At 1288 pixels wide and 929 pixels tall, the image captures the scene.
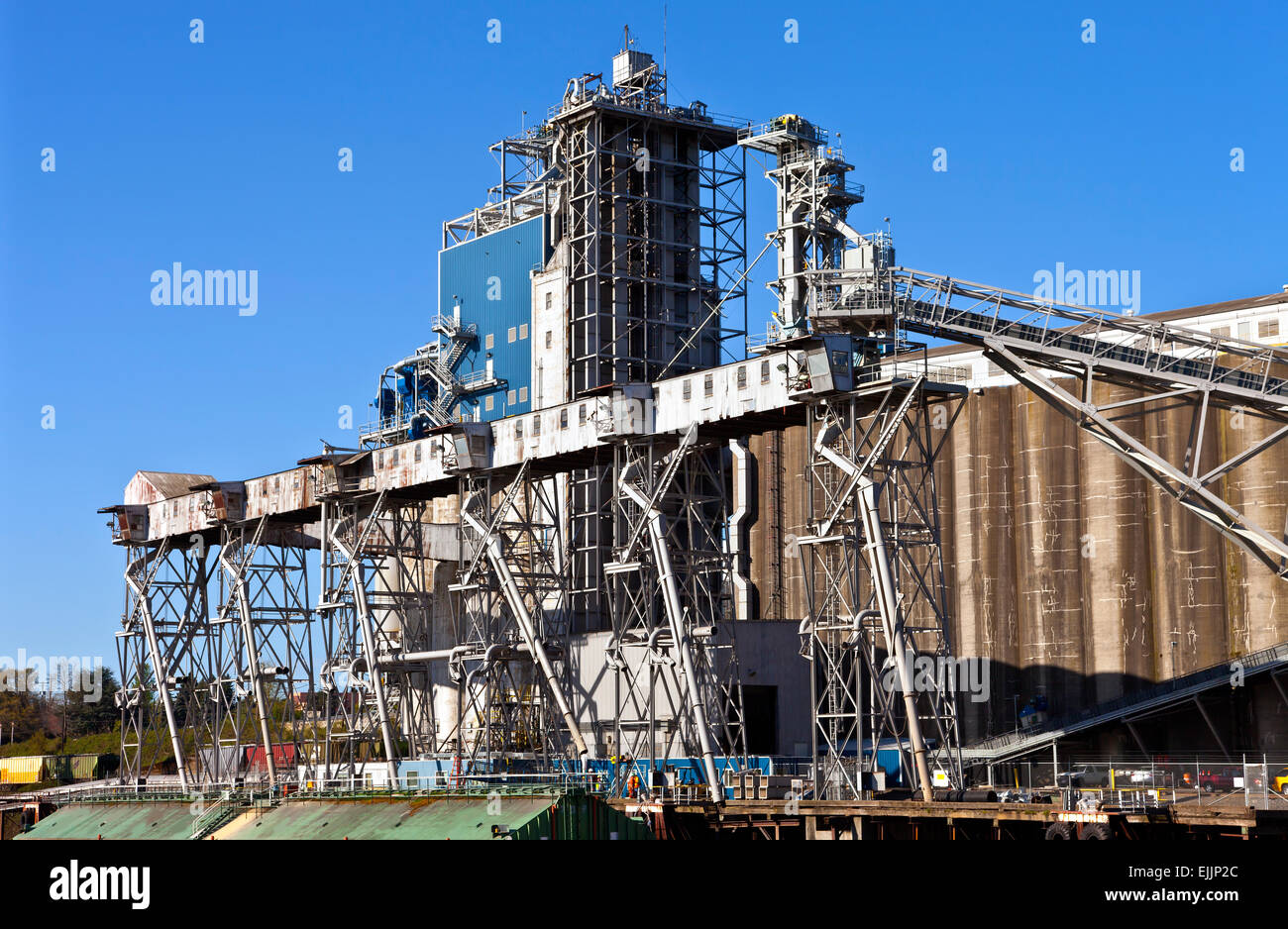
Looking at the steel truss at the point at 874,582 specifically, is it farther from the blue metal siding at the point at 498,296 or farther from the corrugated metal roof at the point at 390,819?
the blue metal siding at the point at 498,296

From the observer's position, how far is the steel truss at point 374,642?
84.1m

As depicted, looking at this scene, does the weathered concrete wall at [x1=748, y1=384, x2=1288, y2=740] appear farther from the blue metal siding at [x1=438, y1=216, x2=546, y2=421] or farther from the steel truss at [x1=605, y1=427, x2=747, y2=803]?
the steel truss at [x1=605, y1=427, x2=747, y2=803]

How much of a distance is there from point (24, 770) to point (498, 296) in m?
52.3

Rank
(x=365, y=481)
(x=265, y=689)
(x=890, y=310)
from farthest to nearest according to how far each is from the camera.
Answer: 1. (x=265, y=689)
2. (x=365, y=481)
3. (x=890, y=310)

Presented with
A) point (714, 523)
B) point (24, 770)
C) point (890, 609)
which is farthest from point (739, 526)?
point (24, 770)

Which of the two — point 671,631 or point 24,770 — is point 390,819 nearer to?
point 671,631

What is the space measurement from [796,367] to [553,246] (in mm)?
28254

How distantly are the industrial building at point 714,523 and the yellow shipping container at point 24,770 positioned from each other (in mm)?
9329

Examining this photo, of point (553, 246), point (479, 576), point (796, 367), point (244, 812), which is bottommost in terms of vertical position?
point (244, 812)

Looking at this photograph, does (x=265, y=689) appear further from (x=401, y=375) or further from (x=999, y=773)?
(x=999, y=773)

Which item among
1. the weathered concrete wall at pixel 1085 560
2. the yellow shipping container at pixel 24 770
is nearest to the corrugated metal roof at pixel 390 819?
the weathered concrete wall at pixel 1085 560
